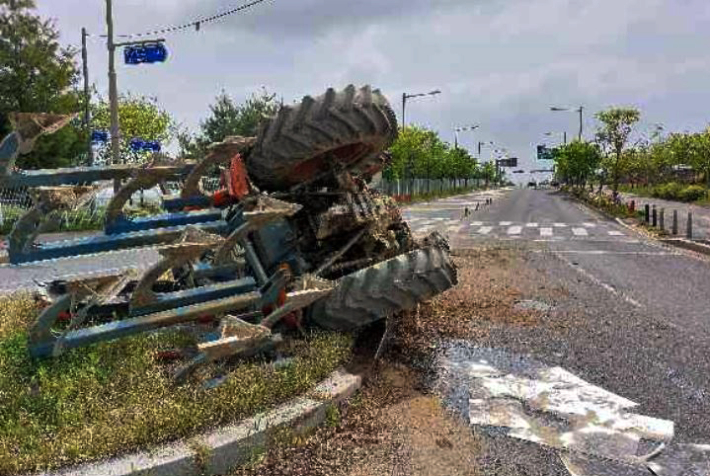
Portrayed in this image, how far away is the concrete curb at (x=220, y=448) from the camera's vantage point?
11.0ft

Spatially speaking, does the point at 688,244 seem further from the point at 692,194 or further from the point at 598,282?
the point at 692,194

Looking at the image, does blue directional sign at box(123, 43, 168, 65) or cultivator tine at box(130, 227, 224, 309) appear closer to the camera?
cultivator tine at box(130, 227, 224, 309)

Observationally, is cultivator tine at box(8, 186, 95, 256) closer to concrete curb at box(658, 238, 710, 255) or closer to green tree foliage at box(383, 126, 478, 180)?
concrete curb at box(658, 238, 710, 255)

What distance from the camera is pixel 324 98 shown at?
17.3 ft

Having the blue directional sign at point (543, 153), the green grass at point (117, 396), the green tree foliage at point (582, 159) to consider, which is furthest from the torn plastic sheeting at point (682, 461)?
the blue directional sign at point (543, 153)

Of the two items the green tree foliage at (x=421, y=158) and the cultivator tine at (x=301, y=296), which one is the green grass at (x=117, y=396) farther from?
the green tree foliage at (x=421, y=158)

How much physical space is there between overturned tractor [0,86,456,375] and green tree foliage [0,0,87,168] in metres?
21.2

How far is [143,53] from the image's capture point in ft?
62.4

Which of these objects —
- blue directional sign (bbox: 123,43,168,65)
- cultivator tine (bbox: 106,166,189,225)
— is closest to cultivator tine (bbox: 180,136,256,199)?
cultivator tine (bbox: 106,166,189,225)

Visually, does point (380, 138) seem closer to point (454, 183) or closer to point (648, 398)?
point (648, 398)

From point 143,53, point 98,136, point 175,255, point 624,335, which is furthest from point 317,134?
point 98,136

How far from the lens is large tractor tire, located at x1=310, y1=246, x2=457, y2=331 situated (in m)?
5.05

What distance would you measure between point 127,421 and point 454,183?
9185 cm

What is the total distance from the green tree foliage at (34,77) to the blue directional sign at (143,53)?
21.8 feet
